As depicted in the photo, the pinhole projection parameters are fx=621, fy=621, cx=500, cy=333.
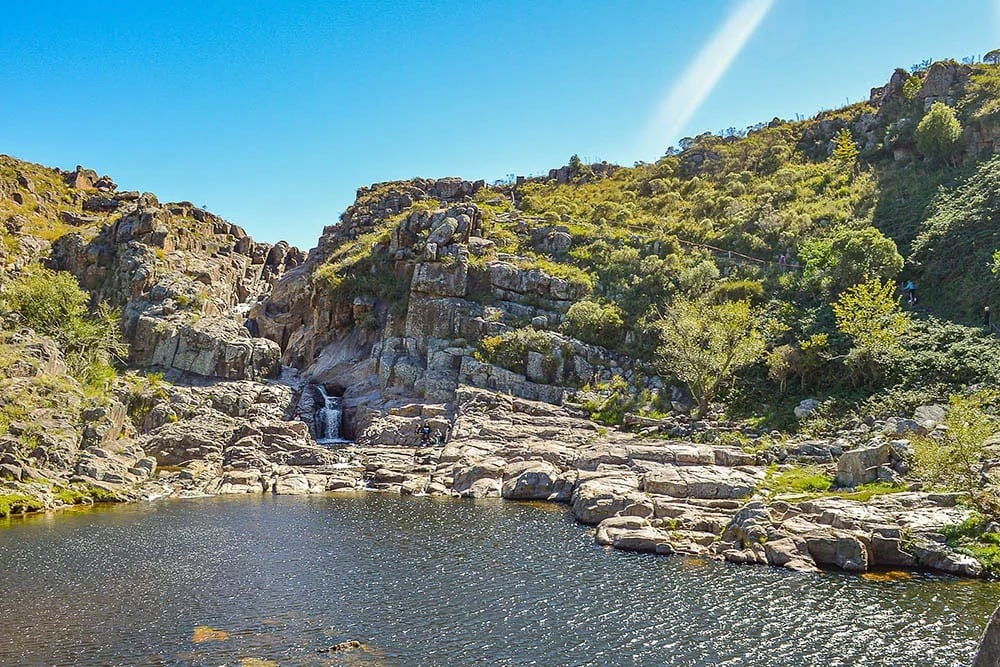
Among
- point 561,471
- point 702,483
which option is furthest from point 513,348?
point 702,483

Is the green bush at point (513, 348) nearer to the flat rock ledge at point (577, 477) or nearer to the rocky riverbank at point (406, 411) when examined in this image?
the rocky riverbank at point (406, 411)

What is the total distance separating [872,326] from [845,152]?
61415 mm

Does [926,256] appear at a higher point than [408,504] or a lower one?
higher

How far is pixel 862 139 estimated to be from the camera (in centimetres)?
11094

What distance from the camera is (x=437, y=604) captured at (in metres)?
26.1

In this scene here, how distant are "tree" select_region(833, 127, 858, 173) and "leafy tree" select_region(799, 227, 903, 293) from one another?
36395mm

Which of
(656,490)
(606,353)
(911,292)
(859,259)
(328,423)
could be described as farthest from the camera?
(606,353)

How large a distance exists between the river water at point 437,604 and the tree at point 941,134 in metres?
85.2

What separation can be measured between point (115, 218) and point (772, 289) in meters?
106

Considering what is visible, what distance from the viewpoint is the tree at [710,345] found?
65000 millimetres

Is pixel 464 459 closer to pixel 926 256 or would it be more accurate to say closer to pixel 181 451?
pixel 181 451

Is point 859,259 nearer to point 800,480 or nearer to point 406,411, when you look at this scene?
point 800,480

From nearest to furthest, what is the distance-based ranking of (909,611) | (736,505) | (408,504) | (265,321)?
(909,611)
(736,505)
(408,504)
(265,321)

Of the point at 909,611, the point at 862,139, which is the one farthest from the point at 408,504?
the point at 862,139
